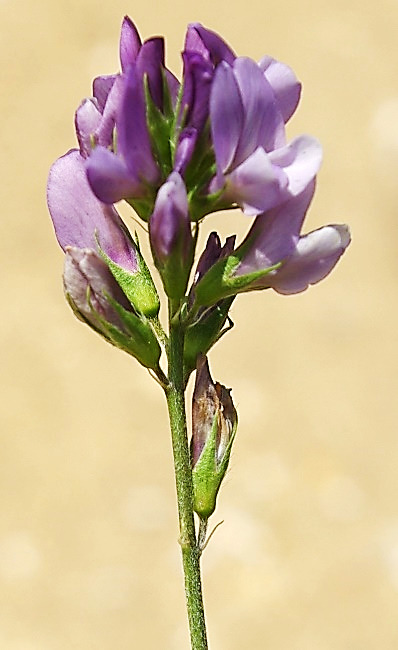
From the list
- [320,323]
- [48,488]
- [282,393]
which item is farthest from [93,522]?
[320,323]

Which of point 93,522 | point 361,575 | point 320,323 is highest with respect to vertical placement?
point 320,323

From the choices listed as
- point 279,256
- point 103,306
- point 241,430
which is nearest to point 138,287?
point 103,306

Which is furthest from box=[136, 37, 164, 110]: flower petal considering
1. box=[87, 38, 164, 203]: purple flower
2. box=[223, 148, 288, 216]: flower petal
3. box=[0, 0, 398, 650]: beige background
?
box=[0, 0, 398, 650]: beige background

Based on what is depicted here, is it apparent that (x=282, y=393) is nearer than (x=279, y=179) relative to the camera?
No

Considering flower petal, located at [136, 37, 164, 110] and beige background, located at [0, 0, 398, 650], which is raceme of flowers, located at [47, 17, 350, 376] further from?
beige background, located at [0, 0, 398, 650]

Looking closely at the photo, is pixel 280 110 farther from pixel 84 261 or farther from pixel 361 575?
pixel 361 575

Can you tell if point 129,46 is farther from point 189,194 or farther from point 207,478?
point 207,478

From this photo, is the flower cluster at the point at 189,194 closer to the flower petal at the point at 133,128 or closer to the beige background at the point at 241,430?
the flower petal at the point at 133,128
